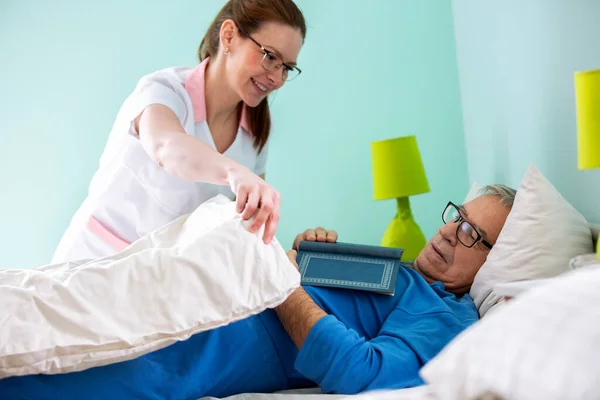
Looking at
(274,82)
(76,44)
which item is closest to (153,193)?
(274,82)

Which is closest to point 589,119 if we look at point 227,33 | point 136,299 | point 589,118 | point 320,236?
point 589,118

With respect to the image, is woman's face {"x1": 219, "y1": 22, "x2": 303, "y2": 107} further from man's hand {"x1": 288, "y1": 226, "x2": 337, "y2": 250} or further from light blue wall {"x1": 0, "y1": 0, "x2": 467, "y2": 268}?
light blue wall {"x1": 0, "y1": 0, "x2": 467, "y2": 268}

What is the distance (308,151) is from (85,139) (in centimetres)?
110

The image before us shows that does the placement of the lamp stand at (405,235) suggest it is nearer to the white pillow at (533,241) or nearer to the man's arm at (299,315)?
the white pillow at (533,241)

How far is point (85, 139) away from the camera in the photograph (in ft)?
10.7

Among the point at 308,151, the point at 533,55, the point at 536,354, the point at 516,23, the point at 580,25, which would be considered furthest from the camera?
the point at 308,151

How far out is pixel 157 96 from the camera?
1767 millimetres

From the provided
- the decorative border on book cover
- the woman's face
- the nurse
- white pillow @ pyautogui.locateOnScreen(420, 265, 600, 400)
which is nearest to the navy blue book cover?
the decorative border on book cover

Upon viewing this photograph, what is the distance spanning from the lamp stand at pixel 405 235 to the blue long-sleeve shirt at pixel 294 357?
34.2 inches

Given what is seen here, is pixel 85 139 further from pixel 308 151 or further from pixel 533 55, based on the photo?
pixel 533 55

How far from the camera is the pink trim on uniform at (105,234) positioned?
194cm

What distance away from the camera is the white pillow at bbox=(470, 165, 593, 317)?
159 centimetres

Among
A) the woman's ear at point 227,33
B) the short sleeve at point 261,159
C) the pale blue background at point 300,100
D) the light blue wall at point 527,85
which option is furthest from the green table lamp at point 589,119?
the pale blue background at point 300,100

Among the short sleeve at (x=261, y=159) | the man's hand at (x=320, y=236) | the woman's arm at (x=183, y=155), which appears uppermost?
the woman's arm at (x=183, y=155)
